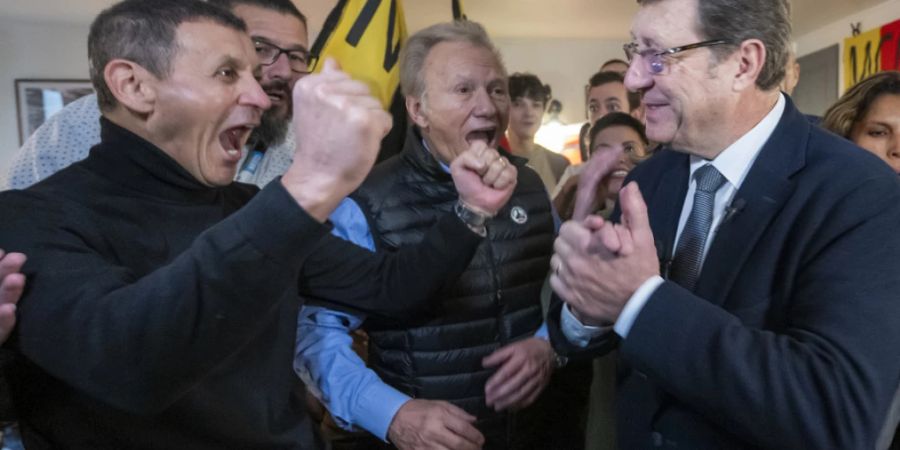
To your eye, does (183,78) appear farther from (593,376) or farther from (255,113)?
(593,376)

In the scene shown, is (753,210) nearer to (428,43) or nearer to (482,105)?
(482,105)

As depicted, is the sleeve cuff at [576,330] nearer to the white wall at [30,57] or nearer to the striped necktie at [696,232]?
the striped necktie at [696,232]

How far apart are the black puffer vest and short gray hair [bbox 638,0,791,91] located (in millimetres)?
570

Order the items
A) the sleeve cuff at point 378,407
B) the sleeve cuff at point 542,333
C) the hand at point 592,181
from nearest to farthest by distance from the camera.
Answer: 1. the sleeve cuff at point 378,407
2. the sleeve cuff at point 542,333
3. the hand at point 592,181

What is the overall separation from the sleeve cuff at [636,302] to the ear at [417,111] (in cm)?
77

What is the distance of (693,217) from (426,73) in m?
0.73

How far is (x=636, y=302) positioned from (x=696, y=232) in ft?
0.86

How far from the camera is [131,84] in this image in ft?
3.23

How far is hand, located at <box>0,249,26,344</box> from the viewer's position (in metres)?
0.71

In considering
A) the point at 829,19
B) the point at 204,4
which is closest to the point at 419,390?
the point at 204,4

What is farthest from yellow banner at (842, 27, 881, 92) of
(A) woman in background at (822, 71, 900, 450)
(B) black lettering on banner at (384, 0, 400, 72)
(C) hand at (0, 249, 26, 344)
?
(C) hand at (0, 249, 26, 344)

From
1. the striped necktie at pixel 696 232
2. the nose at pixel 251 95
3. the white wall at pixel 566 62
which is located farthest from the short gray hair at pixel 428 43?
the white wall at pixel 566 62

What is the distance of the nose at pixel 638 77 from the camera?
1158mm

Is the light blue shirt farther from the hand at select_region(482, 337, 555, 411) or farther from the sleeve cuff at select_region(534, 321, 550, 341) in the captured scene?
the sleeve cuff at select_region(534, 321, 550, 341)
